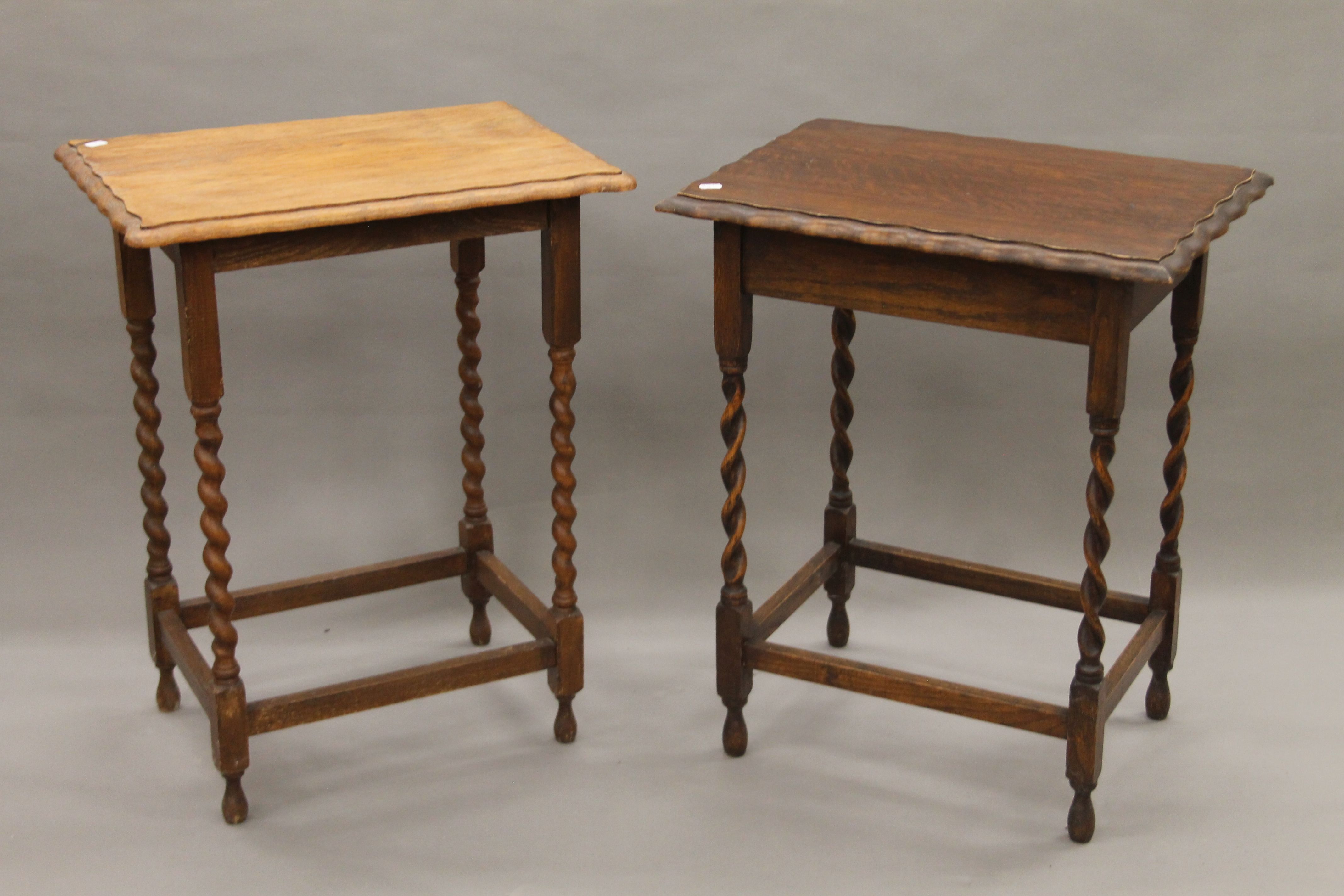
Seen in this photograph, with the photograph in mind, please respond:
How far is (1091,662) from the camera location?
3.28m

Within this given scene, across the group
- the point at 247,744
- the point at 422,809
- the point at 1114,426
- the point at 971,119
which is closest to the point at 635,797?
the point at 422,809

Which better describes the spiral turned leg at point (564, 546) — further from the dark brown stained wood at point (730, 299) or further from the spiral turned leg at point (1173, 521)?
the spiral turned leg at point (1173, 521)

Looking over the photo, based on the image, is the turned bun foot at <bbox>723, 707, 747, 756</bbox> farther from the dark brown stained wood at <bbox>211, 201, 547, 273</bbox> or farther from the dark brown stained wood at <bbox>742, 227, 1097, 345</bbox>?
the dark brown stained wood at <bbox>211, 201, 547, 273</bbox>

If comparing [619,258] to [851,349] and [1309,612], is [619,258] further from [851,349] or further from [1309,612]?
[1309,612]

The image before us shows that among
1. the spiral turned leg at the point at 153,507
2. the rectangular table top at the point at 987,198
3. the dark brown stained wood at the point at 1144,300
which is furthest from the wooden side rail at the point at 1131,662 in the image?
the spiral turned leg at the point at 153,507

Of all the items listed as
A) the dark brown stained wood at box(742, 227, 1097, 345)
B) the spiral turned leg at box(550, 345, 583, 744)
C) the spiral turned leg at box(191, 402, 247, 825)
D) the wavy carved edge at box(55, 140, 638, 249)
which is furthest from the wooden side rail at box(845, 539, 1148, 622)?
the spiral turned leg at box(191, 402, 247, 825)

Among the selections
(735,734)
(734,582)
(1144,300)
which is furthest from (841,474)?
(1144,300)

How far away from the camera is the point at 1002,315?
3.10 metres

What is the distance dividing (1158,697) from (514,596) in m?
1.28

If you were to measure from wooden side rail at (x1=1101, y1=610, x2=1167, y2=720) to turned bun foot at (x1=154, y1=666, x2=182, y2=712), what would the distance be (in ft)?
5.89

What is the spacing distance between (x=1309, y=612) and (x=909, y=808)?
47.4 inches

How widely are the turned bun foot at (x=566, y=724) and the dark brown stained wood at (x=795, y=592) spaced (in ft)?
1.29

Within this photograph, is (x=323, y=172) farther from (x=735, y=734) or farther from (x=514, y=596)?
(x=735, y=734)

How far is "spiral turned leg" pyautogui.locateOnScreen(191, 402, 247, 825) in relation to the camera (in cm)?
319
